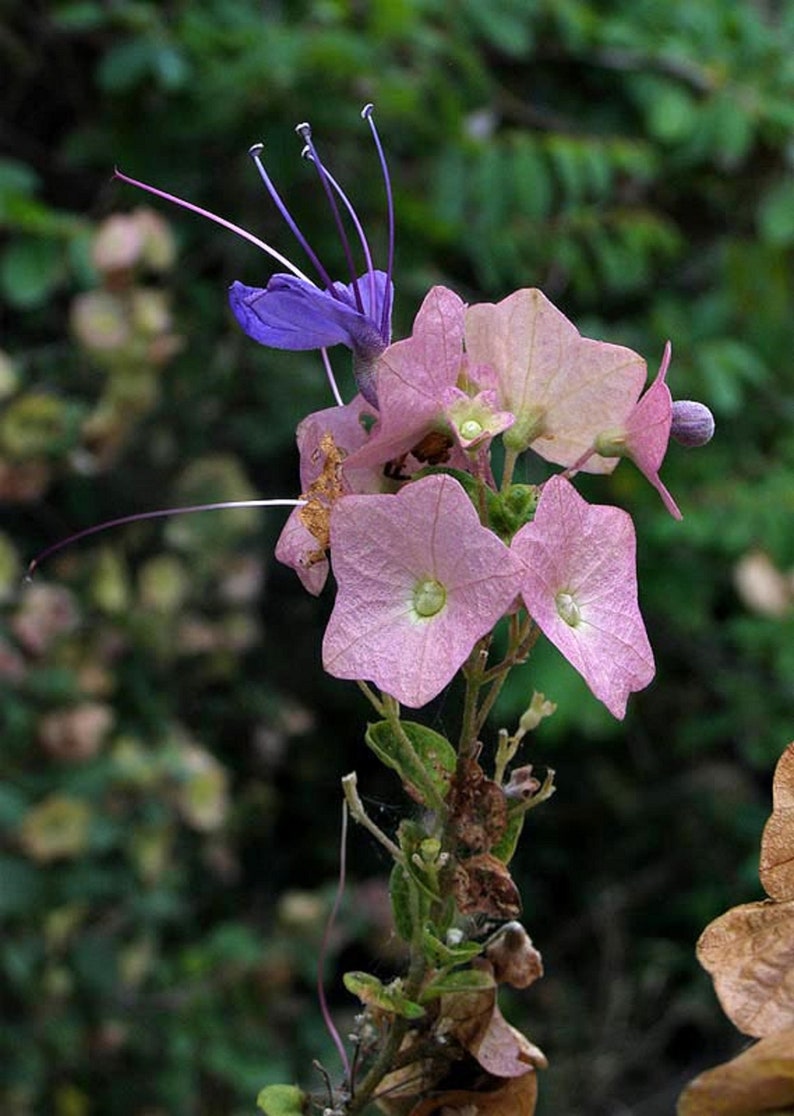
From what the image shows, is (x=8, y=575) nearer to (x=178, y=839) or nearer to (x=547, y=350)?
(x=178, y=839)

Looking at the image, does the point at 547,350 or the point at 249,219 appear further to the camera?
the point at 249,219

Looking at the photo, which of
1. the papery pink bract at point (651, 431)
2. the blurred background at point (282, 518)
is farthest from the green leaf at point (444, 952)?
the blurred background at point (282, 518)

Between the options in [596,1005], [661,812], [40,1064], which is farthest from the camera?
[661,812]

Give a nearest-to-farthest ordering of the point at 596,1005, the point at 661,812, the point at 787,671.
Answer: the point at 787,671 → the point at 596,1005 → the point at 661,812

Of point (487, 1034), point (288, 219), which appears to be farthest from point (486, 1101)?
point (288, 219)

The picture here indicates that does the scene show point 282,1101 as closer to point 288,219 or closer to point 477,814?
point 477,814

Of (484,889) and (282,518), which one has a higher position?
(484,889)

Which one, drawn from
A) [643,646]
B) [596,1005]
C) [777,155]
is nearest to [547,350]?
[643,646]
